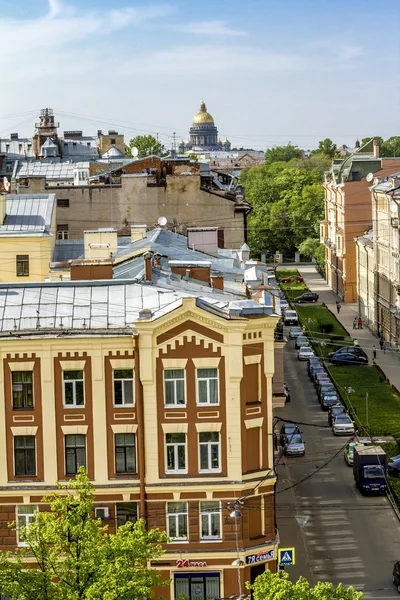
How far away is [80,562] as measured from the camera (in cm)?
2438

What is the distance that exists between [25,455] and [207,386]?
478 cm

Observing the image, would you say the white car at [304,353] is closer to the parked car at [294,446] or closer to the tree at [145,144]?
the parked car at [294,446]

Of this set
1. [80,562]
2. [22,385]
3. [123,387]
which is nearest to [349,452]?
[123,387]

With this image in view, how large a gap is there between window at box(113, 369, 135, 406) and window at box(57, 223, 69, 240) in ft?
94.0

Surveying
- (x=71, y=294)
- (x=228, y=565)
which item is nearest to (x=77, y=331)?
(x=71, y=294)

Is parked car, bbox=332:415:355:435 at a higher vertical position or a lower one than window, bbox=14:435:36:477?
lower

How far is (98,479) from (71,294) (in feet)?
16.4

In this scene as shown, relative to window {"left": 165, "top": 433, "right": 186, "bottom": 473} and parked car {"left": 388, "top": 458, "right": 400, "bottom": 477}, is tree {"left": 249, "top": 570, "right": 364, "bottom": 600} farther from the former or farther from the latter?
parked car {"left": 388, "top": 458, "right": 400, "bottom": 477}

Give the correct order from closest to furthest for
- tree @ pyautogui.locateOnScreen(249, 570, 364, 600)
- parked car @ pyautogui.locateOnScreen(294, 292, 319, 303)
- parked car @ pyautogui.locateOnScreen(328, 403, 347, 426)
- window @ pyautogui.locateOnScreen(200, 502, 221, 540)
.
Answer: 1. tree @ pyautogui.locateOnScreen(249, 570, 364, 600)
2. window @ pyautogui.locateOnScreen(200, 502, 221, 540)
3. parked car @ pyautogui.locateOnScreen(328, 403, 347, 426)
4. parked car @ pyautogui.locateOnScreen(294, 292, 319, 303)

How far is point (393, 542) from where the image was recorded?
3788 centimetres

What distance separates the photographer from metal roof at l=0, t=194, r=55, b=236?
44.7 metres

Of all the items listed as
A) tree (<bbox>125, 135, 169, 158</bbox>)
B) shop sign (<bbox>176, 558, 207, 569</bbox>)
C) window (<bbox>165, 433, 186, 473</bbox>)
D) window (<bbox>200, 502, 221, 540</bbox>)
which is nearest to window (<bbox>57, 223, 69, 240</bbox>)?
window (<bbox>165, 433, 186, 473</bbox>)

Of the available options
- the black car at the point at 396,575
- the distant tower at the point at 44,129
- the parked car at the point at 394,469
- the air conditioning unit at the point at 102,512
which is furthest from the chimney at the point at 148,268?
the distant tower at the point at 44,129

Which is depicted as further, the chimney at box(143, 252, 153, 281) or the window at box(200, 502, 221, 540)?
the chimney at box(143, 252, 153, 281)
